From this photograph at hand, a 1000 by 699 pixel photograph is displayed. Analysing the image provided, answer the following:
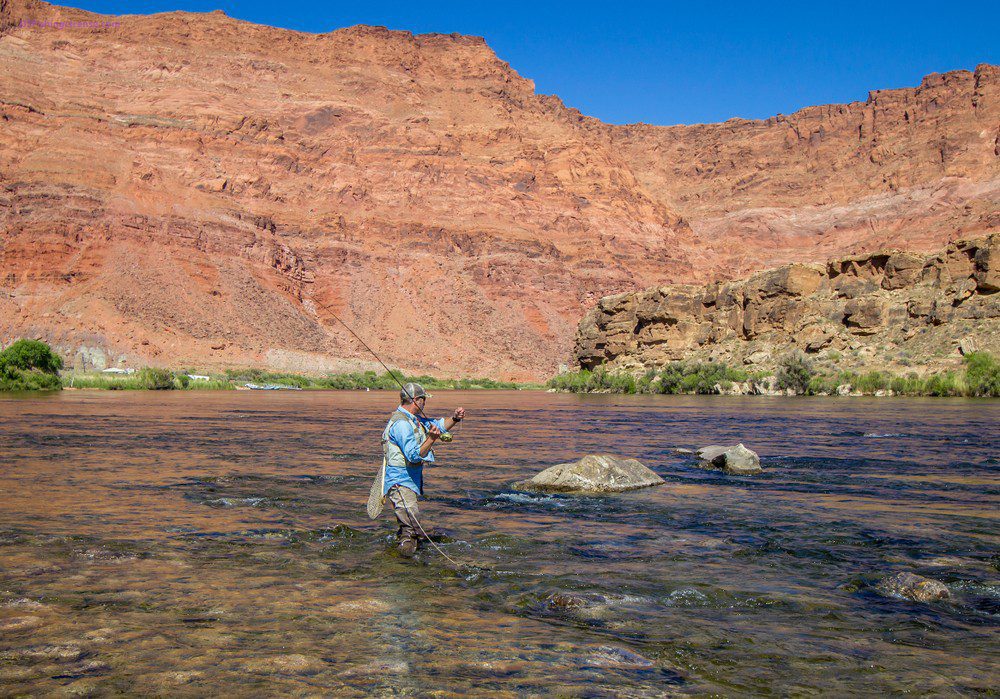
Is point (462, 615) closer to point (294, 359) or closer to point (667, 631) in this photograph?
point (667, 631)

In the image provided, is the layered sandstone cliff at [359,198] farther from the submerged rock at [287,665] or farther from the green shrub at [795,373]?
the submerged rock at [287,665]

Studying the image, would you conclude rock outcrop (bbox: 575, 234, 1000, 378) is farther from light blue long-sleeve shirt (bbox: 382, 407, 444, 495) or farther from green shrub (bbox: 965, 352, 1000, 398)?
light blue long-sleeve shirt (bbox: 382, 407, 444, 495)

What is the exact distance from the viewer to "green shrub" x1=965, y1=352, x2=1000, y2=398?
4547 cm

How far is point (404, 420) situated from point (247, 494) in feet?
17.1

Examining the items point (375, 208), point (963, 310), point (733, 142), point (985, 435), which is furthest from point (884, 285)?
point (733, 142)

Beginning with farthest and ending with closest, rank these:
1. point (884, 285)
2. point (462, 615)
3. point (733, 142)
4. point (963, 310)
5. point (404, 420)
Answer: point (733, 142) < point (884, 285) < point (963, 310) < point (404, 420) < point (462, 615)

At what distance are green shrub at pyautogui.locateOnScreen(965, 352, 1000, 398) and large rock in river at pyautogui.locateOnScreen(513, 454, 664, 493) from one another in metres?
40.0

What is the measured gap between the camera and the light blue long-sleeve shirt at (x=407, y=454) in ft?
28.1

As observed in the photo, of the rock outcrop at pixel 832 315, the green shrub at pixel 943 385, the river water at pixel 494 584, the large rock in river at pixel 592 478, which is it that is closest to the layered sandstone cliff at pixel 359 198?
the rock outcrop at pixel 832 315

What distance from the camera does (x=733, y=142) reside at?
588 ft

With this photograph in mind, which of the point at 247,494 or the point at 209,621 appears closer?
the point at 209,621

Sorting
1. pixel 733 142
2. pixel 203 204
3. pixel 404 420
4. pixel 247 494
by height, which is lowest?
pixel 247 494

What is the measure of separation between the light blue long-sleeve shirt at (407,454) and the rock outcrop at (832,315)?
49.9m

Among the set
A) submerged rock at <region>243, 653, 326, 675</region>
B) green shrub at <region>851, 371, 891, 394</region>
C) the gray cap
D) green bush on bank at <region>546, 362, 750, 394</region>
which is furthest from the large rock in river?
green bush on bank at <region>546, 362, 750, 394</region>
